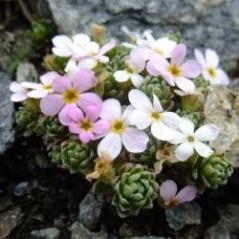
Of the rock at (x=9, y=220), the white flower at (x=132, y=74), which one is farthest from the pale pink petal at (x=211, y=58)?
the rock at (x=9, y=220)

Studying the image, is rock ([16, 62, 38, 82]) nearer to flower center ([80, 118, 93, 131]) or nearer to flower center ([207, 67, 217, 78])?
flower center ([80, 118, 93, 131])

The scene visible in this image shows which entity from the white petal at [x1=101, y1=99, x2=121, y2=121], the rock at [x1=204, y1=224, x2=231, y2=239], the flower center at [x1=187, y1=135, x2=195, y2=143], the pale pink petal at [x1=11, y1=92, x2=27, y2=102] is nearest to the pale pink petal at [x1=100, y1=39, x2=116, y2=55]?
the white petal at [x1=101, y1=99, x2=121, y2=121]

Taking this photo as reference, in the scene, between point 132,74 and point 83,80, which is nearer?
point 83,80

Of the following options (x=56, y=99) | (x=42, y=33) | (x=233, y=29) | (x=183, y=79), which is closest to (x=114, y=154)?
(x=56, y=99)

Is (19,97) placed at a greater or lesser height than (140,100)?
lesser

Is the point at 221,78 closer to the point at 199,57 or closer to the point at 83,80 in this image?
the point at 199,57

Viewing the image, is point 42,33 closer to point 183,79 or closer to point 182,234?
point 183,79

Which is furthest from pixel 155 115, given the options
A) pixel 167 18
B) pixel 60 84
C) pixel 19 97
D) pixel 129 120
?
pixel 167 18
